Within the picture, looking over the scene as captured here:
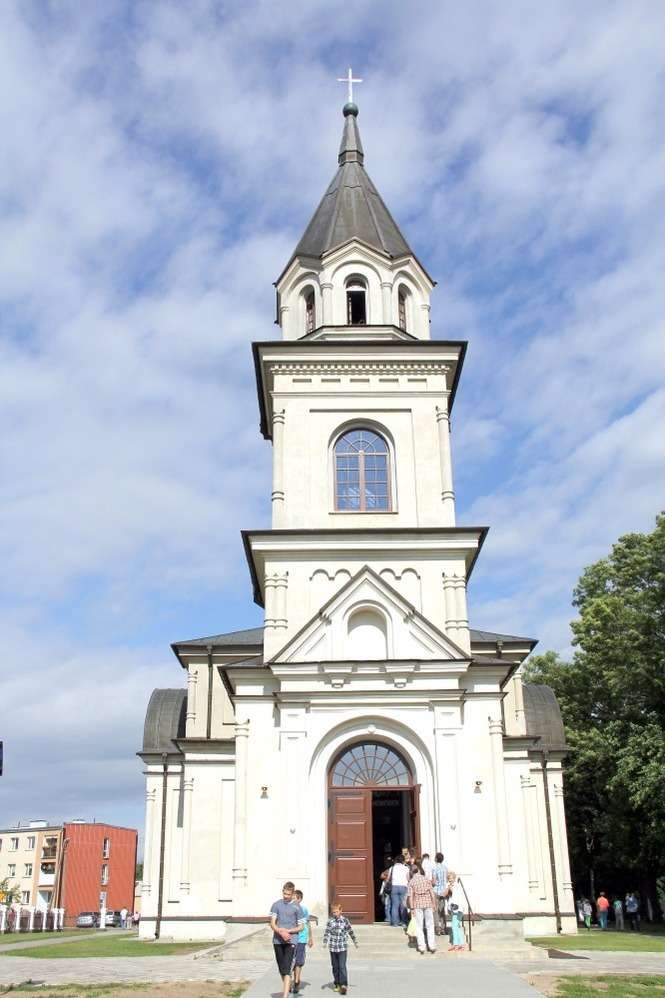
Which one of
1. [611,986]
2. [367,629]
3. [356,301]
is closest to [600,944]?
[367,629]

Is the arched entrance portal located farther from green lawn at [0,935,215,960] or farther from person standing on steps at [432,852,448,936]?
green lawn at [0,935,215,960]

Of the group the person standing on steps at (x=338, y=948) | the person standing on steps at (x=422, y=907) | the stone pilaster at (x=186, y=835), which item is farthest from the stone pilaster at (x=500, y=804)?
the stone pilaster at (x=186, y=835)

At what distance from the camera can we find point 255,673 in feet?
77.8

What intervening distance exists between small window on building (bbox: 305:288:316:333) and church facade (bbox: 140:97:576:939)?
0.20 ft

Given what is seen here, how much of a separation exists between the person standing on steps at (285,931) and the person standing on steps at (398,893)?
7.19m

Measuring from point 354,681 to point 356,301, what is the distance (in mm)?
12062

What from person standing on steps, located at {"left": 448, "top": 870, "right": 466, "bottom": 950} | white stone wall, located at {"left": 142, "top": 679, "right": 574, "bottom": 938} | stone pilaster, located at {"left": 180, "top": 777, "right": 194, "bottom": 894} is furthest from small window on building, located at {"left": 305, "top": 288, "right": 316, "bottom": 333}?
person standing on steps, located at {"left": 448, "top": 870, "right": 466, "bottom": 950}

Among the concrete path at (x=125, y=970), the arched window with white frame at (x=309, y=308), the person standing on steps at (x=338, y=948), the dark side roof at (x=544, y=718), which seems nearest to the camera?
the person standing on steps at (x=338, y=948)

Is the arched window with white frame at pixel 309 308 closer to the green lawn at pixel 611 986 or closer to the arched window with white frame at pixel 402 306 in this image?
the arched window with white frame at pixel 402 306

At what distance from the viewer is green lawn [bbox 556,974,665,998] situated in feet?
43.8

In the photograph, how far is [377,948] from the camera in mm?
18688

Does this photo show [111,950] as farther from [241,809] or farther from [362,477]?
[362,477]

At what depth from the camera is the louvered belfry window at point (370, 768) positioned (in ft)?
75.8

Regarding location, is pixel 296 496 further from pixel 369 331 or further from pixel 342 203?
pixel 342 203
